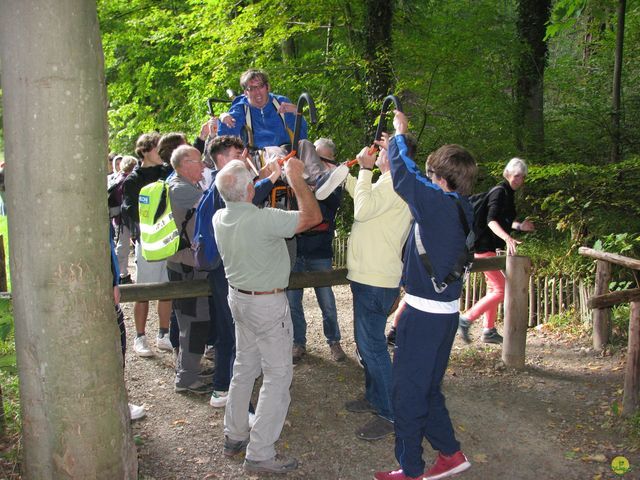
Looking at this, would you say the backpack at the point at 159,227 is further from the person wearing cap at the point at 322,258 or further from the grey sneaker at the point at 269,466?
the grey sneaker at the point at 269,466

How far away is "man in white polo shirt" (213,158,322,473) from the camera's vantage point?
11.7ft

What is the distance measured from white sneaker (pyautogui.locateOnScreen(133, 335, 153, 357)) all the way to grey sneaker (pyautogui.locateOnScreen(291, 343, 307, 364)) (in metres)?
1.46

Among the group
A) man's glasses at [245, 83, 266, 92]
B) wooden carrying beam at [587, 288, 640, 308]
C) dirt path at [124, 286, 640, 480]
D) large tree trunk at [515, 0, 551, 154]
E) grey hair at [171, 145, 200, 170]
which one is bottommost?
dirt path at [124, 286, 640, 480]

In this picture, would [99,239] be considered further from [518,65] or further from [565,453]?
[518,65]

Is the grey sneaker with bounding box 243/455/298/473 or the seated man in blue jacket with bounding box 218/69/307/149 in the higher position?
the seated man in blue jacket with bounding box 218/69/307/149

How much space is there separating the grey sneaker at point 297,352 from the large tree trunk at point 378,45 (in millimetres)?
5676

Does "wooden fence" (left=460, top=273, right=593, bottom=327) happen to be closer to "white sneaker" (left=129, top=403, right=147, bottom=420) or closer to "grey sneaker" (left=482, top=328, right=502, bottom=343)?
"grey sneaker" (left=482, top=328, right=502, bottom=343)

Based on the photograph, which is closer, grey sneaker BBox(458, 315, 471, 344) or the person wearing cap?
the person wearing cap

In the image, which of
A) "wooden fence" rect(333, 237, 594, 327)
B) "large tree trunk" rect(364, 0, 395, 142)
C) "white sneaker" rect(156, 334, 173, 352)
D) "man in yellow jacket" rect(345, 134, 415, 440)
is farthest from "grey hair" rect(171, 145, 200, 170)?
"large tree trunk" rect(364, 0, 395, 142)

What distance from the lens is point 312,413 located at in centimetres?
479

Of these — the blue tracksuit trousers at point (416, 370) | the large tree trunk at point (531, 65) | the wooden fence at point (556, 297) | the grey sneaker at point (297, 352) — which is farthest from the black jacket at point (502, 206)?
the large tree trunk at point (531, 65)

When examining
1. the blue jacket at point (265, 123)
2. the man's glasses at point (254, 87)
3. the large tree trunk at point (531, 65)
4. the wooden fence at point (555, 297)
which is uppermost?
the large tree trunk at point (531, 65)

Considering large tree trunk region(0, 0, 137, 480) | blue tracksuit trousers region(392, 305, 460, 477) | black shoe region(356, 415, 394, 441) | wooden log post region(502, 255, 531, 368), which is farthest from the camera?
wooden log post region(502, 255, 531, 368)

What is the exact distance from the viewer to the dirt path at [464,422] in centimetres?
402
